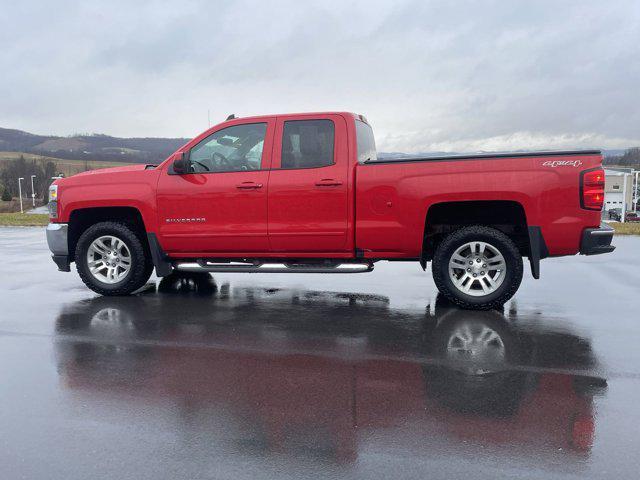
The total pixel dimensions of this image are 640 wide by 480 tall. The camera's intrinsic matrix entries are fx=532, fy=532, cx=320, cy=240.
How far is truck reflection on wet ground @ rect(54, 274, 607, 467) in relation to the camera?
2.83m

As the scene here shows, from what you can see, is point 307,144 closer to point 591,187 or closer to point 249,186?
point 249,186

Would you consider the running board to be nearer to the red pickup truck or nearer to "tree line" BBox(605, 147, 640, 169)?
the red pickup truck

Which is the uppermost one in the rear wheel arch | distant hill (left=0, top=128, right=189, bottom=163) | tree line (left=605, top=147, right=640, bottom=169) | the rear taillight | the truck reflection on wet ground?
distant hill (left=0, top=128, right=189, bottom=163)

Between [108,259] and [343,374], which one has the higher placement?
[108,259]

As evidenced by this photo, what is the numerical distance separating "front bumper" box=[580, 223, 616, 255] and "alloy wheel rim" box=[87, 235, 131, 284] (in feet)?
16.6

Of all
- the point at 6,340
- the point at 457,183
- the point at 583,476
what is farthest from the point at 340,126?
the point at 583,476

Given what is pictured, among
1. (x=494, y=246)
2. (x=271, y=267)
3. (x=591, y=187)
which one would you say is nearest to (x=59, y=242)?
(x=271, y=267)

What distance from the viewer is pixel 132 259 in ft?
21.0

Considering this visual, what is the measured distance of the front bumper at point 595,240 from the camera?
5203 millimetres

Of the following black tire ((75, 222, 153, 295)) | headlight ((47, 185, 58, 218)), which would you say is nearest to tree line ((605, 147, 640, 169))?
black tire ((75, 222, 153, 295))

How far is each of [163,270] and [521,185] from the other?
408 centimetres

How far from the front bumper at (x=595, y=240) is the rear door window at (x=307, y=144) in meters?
2.66

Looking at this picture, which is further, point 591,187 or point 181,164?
point 181,164

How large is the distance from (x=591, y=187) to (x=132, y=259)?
507 centimetres
